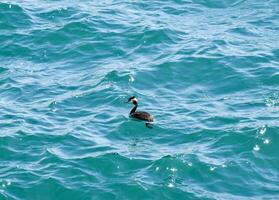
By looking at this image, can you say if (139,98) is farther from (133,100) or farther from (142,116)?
(142,116)

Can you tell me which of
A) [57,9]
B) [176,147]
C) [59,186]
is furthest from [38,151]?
[57,9]

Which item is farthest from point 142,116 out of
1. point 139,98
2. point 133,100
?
point 139,98

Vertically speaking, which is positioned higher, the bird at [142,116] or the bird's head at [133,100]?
the bird's head at [133,100]

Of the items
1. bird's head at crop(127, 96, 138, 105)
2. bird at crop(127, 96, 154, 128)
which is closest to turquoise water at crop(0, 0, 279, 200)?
bird at crop(127, 96, 154, 128)

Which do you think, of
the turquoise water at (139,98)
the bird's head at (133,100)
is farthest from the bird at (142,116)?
the bird's head at (133,100)

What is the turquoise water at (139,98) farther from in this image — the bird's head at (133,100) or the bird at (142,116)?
the bird's head at (133,100)

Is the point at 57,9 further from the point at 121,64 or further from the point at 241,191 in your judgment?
the point at 241,191

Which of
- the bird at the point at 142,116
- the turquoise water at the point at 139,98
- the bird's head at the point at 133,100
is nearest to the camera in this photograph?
the turquoise water at the point at 139,98

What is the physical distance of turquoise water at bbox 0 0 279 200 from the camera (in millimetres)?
25297

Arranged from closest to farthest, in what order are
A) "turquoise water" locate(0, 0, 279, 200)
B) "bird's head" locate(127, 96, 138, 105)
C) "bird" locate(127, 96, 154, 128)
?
"turquoise water" locate(0, 0, 279, 200), "bird" locate(127, 96, 154, 128), "bird's head" locate(127, 96, 138, 105)

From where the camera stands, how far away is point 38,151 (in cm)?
2727

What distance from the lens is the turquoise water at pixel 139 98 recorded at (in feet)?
83.0

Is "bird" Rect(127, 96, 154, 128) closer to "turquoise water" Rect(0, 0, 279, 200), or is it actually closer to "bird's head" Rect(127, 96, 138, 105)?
"turquoise water" Rect(0, 0, 279, 200)

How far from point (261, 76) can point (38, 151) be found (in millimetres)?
11694
